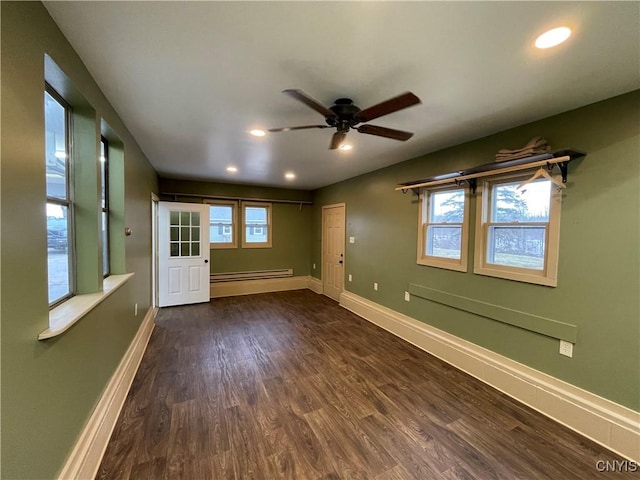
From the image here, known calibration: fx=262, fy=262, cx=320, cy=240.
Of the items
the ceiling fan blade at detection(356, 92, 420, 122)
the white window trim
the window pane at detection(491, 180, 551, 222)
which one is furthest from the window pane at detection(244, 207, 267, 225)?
the window pane at detection(491, 180, 551, 222)

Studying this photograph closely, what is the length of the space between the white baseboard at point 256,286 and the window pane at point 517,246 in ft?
14.9

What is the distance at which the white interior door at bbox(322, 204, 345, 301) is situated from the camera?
17.8ft

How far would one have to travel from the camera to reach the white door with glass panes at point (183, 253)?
192 inches

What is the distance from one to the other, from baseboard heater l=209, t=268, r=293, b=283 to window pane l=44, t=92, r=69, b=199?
4287 millimetres

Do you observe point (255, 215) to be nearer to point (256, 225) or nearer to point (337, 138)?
point (256, 225)

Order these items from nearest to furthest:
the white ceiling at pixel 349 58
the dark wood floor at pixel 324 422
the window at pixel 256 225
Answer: the white ceiling at pixel 349 58 < the dark wood floor at pixel 324 422 < the window at pixel 256 225

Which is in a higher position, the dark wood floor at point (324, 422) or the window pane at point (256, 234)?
the window pane at point (256, 234)

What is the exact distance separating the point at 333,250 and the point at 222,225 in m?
2.53

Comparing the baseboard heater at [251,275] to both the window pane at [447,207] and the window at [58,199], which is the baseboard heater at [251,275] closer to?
the window pane at [447,207]

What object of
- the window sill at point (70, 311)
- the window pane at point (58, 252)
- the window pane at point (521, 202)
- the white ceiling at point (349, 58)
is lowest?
the window sill at point (70, 311)

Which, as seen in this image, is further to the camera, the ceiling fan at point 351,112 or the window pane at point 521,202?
the window pane at point 521,202

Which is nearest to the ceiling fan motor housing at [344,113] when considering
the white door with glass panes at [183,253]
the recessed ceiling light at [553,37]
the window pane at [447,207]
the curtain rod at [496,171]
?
the recessed ceiling light at [553,37]

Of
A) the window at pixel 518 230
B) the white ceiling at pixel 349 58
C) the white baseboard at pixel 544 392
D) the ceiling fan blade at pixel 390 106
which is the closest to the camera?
the white ceiling at pixel 349 58

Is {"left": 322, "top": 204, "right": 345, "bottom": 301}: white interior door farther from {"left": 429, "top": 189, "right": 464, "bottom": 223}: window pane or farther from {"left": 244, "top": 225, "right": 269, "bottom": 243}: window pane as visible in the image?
{"left": 429, "top": 189, "right": 464, "bottom": 223}: window pane
